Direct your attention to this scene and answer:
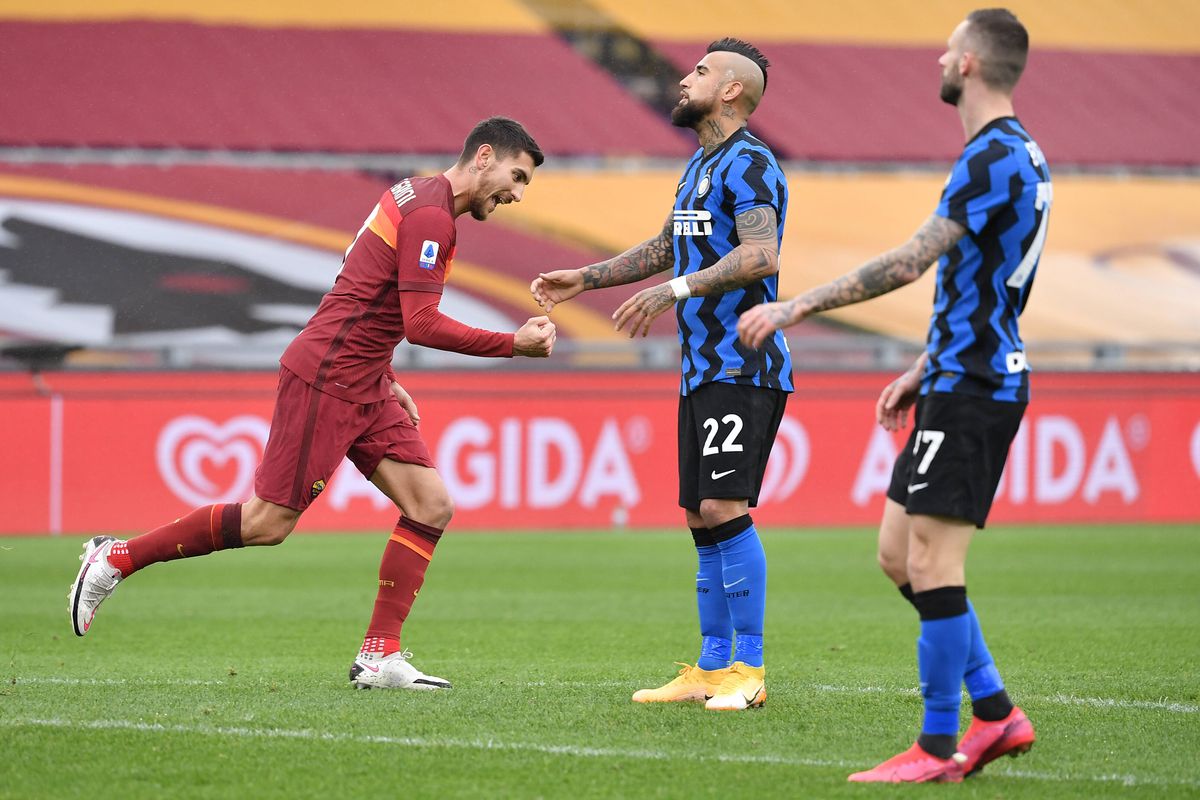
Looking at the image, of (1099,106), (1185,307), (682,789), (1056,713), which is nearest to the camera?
(682,789)

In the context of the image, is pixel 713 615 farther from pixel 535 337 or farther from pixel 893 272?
pixel 893 272

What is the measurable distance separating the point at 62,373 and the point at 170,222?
5839mm

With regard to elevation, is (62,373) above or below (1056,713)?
above

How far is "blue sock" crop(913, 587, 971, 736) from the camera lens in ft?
14.4

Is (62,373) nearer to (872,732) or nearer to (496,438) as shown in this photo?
(496,438)

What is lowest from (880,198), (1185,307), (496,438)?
(496,438)

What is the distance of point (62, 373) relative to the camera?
45.0ft

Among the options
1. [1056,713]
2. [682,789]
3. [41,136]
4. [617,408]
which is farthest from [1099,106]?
[682,789]

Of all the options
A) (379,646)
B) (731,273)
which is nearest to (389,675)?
(379,646)

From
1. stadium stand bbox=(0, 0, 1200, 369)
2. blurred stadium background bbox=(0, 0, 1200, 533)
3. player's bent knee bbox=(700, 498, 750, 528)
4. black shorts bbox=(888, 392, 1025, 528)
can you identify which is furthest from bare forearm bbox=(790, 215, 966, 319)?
stadium stand bbox=(0, 0, 1200, 369)

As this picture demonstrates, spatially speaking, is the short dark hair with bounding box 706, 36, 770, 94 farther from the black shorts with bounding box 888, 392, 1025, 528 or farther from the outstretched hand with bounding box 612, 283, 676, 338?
the black shorts with bounding box 888, 392, 1025, 528

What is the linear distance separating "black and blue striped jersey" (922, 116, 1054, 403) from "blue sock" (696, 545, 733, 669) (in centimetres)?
163

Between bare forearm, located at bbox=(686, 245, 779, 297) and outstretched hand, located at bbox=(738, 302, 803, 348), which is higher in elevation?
bare forearm, located at bbox=(686, 245, 779, 297)

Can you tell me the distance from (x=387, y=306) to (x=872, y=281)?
7.48 feet
